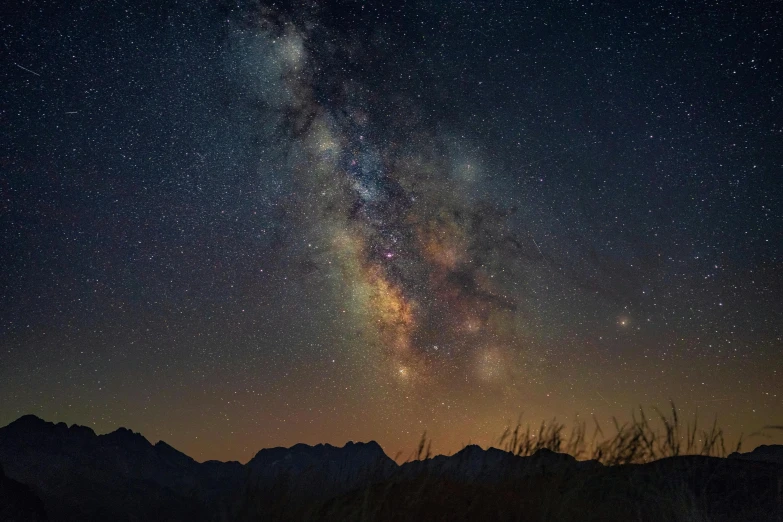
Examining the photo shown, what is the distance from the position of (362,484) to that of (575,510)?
6.09 ft

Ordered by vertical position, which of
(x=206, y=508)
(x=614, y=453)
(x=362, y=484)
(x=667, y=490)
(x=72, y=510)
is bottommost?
(x=72, y=510)

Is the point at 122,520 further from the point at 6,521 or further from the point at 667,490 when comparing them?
the point at 667,490

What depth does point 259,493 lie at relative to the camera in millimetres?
4395

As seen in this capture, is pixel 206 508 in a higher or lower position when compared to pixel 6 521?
higher

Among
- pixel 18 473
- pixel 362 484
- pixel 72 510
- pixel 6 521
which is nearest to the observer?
pixel 362 484

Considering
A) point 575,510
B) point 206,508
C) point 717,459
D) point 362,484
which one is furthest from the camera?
point 717,459

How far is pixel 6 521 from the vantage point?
32.8 m

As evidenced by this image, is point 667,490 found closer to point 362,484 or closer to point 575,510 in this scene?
point 575,510

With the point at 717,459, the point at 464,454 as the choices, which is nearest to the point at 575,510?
the point at 464,454

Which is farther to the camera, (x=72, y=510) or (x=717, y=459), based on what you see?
(x=72, y=510)

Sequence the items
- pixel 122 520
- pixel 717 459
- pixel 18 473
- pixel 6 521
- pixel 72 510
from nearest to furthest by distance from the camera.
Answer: pixel 717 459, pixel 6 521, pixel 122 520, pixel 72 510, pixel 18 473

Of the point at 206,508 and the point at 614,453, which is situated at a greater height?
the point at 614,453

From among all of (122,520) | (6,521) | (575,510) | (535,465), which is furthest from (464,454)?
(122,520)

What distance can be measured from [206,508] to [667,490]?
3.98 meters
